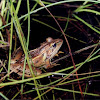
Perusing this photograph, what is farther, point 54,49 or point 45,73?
point 54,49

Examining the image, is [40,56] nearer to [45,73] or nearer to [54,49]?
[54,49]

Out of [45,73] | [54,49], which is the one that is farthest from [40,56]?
[45,73]

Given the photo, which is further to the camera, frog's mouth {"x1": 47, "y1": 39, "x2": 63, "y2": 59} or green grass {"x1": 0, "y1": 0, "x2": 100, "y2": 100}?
frog's mouth {"x1": 47, "y1": 39, "x2": 63, "y2": 59}

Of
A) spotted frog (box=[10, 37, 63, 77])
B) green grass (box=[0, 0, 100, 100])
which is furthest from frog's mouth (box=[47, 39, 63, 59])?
green grass (box=[0, 0, 100, 100])

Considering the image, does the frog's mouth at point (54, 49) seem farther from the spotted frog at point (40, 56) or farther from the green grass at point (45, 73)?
the green grass at point (45, 73)

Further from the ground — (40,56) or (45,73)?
(40,56)

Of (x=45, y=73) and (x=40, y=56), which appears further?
(x=40, y=56)

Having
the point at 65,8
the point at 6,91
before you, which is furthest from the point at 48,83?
the point at 65,8

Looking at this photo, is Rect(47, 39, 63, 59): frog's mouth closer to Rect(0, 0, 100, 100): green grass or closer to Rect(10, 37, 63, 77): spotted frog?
Rect(10, 37, 63, 77): spotted frog
